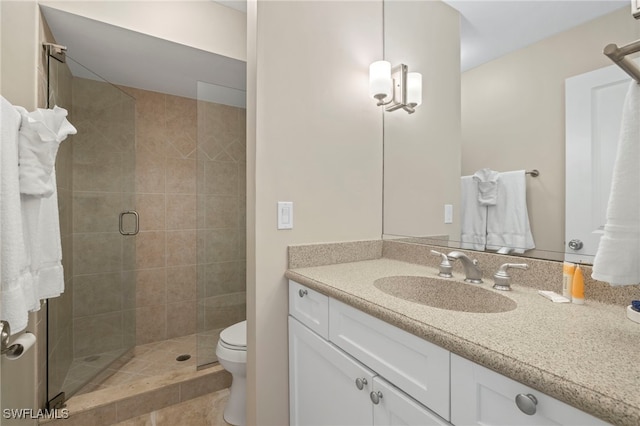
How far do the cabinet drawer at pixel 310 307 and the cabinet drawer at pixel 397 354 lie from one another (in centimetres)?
6

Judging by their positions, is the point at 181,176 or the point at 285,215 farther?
the point at 181,176

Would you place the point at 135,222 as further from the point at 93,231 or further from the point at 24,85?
the point at 24,85

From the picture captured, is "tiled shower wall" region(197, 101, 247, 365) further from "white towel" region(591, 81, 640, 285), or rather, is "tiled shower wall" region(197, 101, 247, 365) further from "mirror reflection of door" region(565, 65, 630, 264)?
"white towel" region(591, 81, 640, 285)

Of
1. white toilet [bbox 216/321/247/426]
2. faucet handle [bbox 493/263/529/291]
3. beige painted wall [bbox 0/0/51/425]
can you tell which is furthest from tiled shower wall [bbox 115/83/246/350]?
faucet handle [bbox 493/263/529/291]

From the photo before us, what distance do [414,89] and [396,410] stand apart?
1438mm

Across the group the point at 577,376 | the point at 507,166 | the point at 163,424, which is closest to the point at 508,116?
the point at 507,166

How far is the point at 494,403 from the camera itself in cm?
58

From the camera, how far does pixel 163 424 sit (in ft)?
5.69

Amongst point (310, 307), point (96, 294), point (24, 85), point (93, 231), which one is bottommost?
point (96, 294)

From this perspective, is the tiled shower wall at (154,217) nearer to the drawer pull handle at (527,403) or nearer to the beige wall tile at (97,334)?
the beige wall tile at (97,334)

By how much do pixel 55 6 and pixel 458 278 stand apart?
2.38m

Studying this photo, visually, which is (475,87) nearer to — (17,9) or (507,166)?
(507,166)

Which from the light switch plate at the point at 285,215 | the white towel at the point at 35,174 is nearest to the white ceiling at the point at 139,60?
the white towel at the point at 35,174

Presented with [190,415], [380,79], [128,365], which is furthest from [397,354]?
[128,365]
